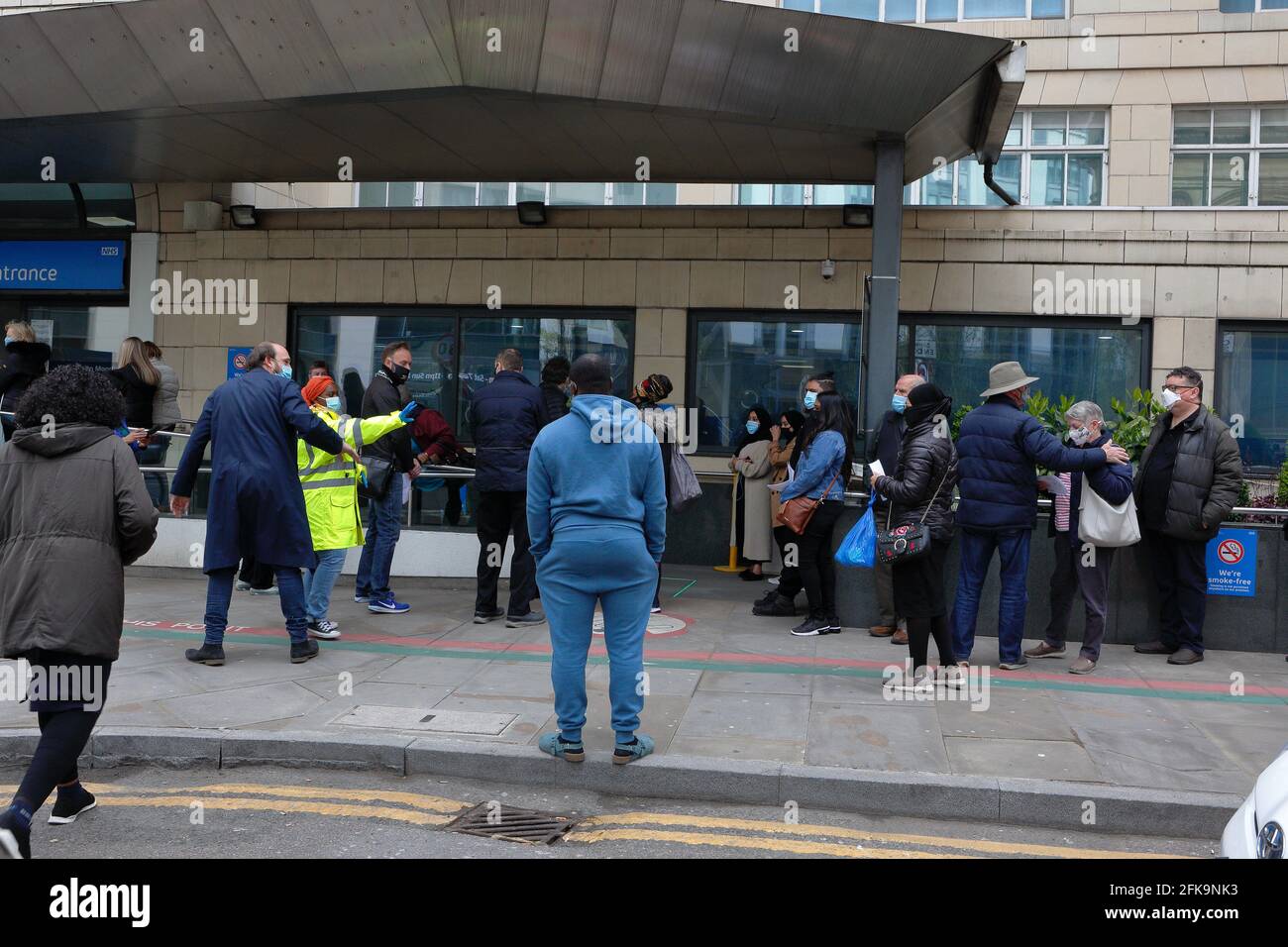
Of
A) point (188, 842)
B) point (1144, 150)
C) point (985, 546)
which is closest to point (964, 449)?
point (985, 546)

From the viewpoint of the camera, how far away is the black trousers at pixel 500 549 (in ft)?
28.6

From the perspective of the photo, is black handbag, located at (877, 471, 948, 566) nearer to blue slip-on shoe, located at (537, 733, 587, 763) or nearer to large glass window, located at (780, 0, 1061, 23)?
blue slip-on shoe, located at (537, 733, 587, 763)

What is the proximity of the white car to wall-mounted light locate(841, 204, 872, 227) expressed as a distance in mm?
10055

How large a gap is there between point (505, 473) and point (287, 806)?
3864 millimetres

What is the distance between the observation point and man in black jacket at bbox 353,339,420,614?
895 cm

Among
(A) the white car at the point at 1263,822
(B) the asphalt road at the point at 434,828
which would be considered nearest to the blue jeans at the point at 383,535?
(B) the asphalt road at the point at 434,828

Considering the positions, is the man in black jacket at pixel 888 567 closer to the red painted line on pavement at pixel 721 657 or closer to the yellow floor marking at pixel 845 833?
the red painted line on pavement at pixel 721 657

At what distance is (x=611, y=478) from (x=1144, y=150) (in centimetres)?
1022

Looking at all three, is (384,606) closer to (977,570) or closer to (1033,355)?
(977,570)

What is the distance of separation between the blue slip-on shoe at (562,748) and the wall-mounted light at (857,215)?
29.2 ft

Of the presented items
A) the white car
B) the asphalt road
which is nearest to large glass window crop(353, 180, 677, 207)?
the asphalt road

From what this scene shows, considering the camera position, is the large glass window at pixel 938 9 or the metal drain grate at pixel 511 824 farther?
the large glass window at pixel 938 9

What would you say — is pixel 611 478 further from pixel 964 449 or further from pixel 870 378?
pixel 870 378

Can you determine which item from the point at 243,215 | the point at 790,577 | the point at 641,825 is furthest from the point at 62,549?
the point at 243,215
